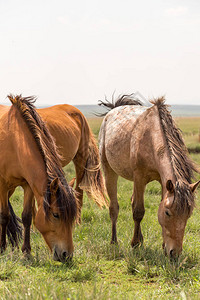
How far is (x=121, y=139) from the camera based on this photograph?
4.87 metres

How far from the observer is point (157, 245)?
427 centimetres

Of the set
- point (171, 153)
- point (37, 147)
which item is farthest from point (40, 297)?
point (171, 153)

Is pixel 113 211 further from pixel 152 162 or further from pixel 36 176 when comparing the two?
pixel 36 176

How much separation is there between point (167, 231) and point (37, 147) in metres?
1.68

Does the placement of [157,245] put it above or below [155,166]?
below

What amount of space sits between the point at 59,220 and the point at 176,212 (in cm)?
120

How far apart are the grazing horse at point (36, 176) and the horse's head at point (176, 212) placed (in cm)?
96

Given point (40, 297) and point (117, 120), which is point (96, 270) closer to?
point (40, 297)

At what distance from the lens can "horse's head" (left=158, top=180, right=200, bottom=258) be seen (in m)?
3.41

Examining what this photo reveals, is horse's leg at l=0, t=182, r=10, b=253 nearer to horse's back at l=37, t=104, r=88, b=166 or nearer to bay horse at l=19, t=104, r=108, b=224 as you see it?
horse's back at l=37, t=104, r=88, b=166

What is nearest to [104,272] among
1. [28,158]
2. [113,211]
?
[28,158]

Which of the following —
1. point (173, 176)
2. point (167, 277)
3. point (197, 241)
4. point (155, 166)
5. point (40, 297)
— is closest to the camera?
point (40, 297)

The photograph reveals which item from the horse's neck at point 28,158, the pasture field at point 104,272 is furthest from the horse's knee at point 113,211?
the horse's neck at point 28,158

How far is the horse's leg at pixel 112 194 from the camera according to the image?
16.3 ft
